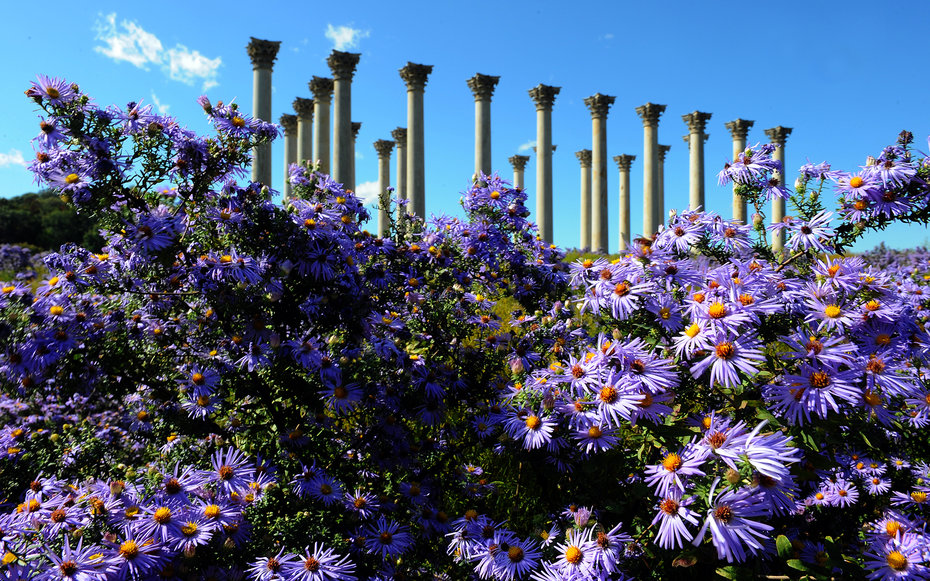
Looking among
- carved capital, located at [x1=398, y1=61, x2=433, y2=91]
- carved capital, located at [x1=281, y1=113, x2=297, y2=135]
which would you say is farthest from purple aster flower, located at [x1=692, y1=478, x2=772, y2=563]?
carved capital, located at [x1=281, y1=113, x2=297, y2=135]

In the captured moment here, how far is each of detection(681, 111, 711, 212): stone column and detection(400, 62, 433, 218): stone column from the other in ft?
51.3

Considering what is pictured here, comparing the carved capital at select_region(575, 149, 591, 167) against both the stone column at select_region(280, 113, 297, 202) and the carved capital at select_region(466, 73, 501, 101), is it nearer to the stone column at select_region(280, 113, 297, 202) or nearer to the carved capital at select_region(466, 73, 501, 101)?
the carved capital at select_region(466, 73, 501, 101)

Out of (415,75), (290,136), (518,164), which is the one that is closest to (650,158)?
(518,164)

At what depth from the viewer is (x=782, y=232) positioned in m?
2.81

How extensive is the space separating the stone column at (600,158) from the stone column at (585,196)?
2472 millimetres

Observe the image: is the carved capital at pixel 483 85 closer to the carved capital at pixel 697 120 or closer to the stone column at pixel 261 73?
the stone column at pixel 261 73

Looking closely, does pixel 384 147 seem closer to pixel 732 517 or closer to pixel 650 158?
pixel 650 158

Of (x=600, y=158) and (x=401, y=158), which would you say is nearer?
(x=600, y=158)

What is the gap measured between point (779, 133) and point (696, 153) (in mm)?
7014

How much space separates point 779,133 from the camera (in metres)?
33.3

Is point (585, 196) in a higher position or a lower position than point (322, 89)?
lower

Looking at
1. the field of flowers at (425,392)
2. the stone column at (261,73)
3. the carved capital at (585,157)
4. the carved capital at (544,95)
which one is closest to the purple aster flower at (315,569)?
the field of flowers at (425,392)

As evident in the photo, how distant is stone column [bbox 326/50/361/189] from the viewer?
22.1 meters

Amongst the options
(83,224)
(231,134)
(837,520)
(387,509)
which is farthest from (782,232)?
(83,224)
